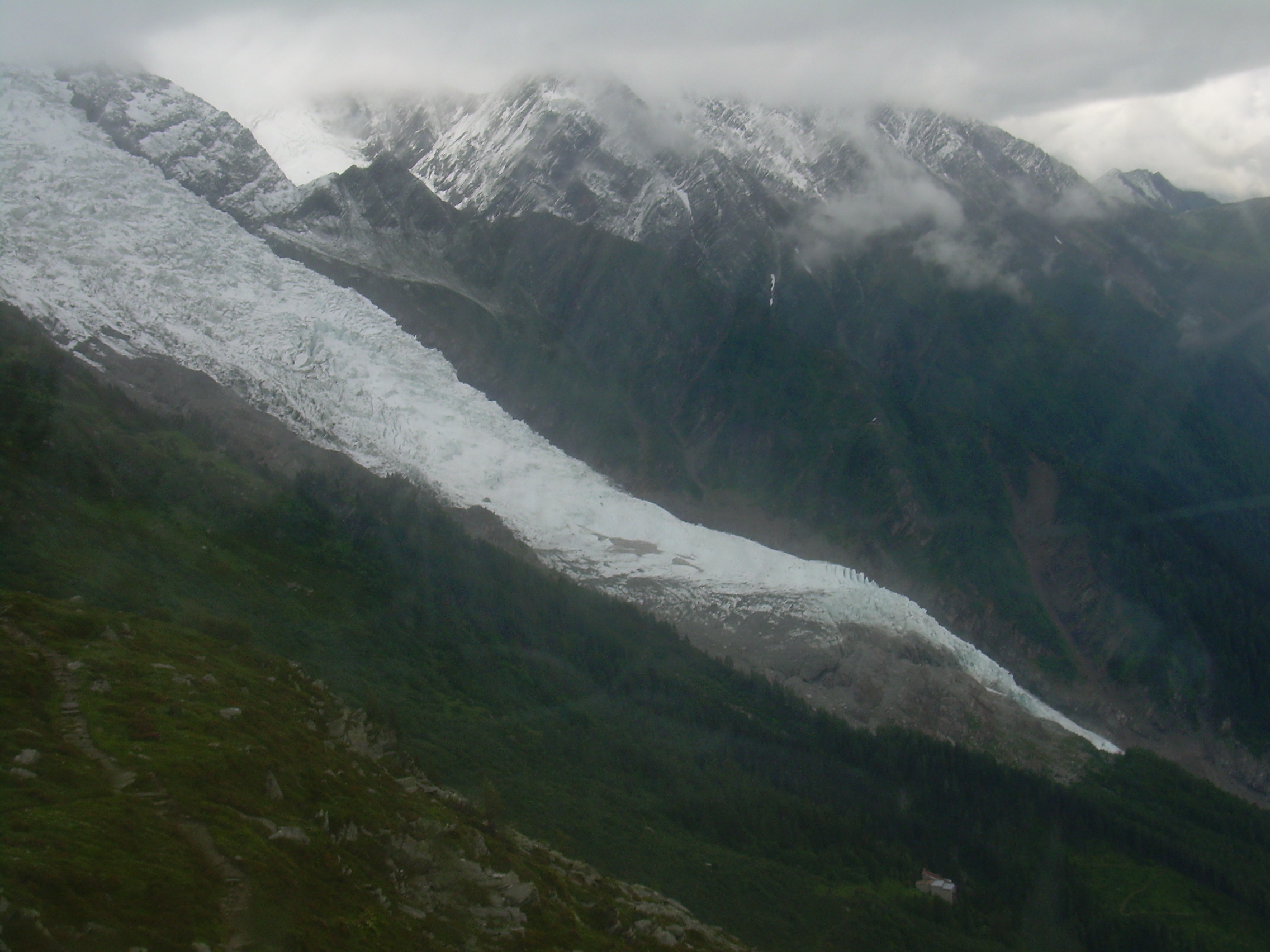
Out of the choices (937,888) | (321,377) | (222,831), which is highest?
(321,377)

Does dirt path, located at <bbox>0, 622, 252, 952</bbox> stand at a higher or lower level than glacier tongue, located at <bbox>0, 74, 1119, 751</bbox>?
lower

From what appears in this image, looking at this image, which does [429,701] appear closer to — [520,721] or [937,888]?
[520,721]

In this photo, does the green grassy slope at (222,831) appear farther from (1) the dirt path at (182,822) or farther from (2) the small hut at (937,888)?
(2) the small hut at (937,888)

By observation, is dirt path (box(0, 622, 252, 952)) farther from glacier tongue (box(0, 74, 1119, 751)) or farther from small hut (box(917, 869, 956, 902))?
glacier tongue (box(0, 74, 1119, 751))

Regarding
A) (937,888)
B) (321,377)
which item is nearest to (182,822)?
(937,888)

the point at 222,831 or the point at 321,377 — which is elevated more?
the point at 321,377

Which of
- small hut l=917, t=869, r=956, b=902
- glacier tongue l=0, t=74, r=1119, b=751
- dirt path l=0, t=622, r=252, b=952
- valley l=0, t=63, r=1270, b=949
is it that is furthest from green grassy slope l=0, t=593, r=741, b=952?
glacier tongue l=0, t=74, r=1119, b=751

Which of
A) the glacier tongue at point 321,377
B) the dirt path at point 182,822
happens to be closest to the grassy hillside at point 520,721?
the dirt path at point 182,822
